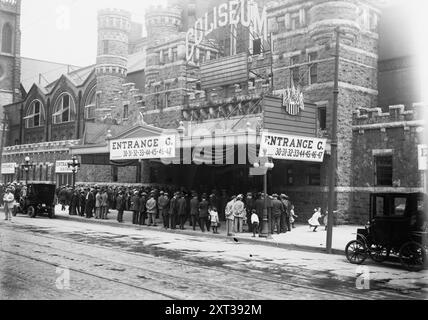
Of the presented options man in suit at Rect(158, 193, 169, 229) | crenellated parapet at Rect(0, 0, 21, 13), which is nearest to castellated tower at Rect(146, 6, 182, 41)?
crenellated parapet at Rect(0, 0, 21, 13)

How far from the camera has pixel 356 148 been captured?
26781mm

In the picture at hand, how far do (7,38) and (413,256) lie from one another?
47669mm

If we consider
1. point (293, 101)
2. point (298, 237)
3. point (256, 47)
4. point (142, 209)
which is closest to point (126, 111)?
point (256, 47)

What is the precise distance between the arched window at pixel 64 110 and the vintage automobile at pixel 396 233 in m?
45.8

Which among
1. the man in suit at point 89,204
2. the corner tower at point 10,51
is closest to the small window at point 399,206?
the man in suit at point 89,204

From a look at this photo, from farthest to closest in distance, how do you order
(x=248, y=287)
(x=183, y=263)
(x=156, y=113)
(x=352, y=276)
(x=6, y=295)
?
(x=156, y=113), (x=183, y=263), (x=352, y=276), (x=248, y=287), (x=6, y=295)

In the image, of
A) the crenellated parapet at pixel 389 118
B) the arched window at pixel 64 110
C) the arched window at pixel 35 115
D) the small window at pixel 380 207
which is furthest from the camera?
the arched window at pixel 35 115

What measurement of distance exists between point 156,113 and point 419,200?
27.0 metres

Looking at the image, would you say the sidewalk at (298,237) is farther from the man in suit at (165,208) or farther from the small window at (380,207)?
the small window at (380,207)

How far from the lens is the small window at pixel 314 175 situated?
88.6 ft

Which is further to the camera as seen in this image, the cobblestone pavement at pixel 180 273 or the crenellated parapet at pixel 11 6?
the crenellated parapet at pixel 11 6

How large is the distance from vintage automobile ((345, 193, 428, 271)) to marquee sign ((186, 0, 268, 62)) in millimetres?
16838

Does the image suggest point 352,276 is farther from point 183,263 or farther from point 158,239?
point 158,239
